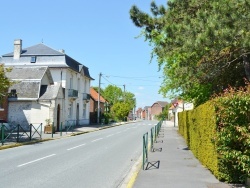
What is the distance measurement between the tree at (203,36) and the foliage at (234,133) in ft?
4.95

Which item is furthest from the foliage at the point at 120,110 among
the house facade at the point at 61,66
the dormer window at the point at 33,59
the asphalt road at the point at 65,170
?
the asphalt road at the point at 65,170

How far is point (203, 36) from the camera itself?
28.5 ft

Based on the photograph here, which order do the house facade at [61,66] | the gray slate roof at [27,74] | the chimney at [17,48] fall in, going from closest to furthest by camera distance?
the gray slate roof at [27,74]
the house facade at [61,66]
the chimney at [17,48]

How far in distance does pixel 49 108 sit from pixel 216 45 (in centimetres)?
2724

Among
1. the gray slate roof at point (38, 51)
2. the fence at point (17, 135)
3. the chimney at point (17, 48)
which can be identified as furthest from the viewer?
the chimney at point (17, 48)

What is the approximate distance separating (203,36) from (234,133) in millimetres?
2632

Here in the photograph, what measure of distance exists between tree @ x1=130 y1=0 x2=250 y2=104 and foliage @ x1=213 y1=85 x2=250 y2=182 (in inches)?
59.4

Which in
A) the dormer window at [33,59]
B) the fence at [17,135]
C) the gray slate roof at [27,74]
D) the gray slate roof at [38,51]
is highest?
the gray slate roof at [38,51]

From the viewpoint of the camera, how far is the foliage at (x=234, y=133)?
8.04 m

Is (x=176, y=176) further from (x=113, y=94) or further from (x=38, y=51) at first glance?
(x=113, y=94)

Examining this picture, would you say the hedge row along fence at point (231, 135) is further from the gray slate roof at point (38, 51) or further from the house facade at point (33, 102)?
the gray slate roof at point (38, 51)

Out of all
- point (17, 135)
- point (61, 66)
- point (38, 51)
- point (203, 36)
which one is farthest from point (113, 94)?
point (203, 36)

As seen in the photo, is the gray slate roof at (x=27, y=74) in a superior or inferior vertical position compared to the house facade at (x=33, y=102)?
superior

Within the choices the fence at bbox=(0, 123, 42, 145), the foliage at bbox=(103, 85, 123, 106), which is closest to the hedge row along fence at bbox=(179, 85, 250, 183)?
the fence at bbox=(0, 123, 42, 145)
